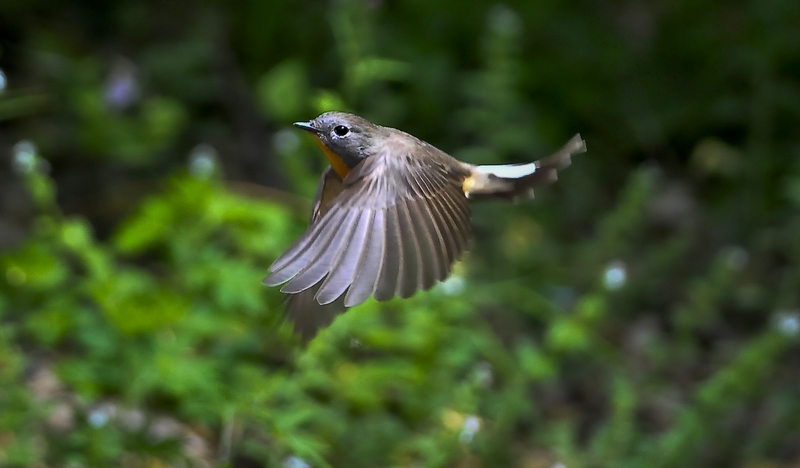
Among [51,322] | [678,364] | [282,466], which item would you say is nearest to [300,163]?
[51,322]

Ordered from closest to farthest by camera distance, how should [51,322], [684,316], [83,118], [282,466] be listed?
[282,466] → [51,322] → [684,316] → [83,118]

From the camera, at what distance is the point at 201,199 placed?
6.62 ft

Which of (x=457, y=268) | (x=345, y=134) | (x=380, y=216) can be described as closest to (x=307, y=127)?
(x=345, y=134)

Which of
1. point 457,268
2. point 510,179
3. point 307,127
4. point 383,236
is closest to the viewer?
point 383,236

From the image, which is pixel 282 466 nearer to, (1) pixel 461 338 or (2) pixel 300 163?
(1) pixel 461 338

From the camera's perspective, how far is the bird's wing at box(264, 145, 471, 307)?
3.41ft

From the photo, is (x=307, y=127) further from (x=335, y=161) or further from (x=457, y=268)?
(x=457, y=268)

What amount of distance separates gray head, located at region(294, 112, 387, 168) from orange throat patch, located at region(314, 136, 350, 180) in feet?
0.05

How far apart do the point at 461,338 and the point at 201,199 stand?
70 centimetres

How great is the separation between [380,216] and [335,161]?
23cm

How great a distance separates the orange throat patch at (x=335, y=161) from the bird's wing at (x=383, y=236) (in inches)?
3.6

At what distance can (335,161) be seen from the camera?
136cm

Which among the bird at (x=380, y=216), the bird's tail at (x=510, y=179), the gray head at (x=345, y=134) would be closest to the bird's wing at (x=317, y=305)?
the bird at (x=380, y=216)

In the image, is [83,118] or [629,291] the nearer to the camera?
[629,291]
